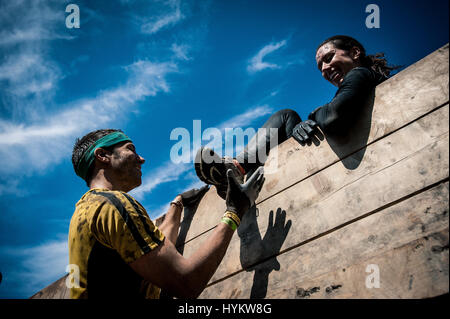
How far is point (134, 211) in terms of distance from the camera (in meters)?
1.65

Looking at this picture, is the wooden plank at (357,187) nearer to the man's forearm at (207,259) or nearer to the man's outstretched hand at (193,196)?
the man's forearm at (207,259)

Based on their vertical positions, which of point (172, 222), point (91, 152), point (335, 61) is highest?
point (335, 61)

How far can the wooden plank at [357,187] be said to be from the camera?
148 cm

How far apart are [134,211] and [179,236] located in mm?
1361

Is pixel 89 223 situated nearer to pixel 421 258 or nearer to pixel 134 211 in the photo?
pixel 134 211

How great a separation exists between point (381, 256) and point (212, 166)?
1.36 m

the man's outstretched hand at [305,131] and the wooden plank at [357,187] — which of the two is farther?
the man's outstretched hand at [305,131]

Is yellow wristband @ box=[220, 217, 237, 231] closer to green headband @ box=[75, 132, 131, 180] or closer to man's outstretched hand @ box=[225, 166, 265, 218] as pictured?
man's outstretched hand @ box=[225, 166, 265, 218]

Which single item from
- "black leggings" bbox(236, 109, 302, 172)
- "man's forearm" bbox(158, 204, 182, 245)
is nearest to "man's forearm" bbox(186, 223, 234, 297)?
"black leggings" bbox(236, 109, 302, 172)

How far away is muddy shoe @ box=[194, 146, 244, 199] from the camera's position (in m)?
2.32

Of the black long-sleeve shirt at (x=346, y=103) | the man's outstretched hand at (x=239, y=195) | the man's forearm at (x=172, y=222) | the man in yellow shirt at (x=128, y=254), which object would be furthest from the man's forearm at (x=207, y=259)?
the man's forearm at (x=172, y=222)

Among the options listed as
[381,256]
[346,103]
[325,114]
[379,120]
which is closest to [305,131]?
[325,114]

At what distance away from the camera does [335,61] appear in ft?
8.79

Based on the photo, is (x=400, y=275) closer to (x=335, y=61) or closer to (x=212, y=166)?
(x=212, y=166)
